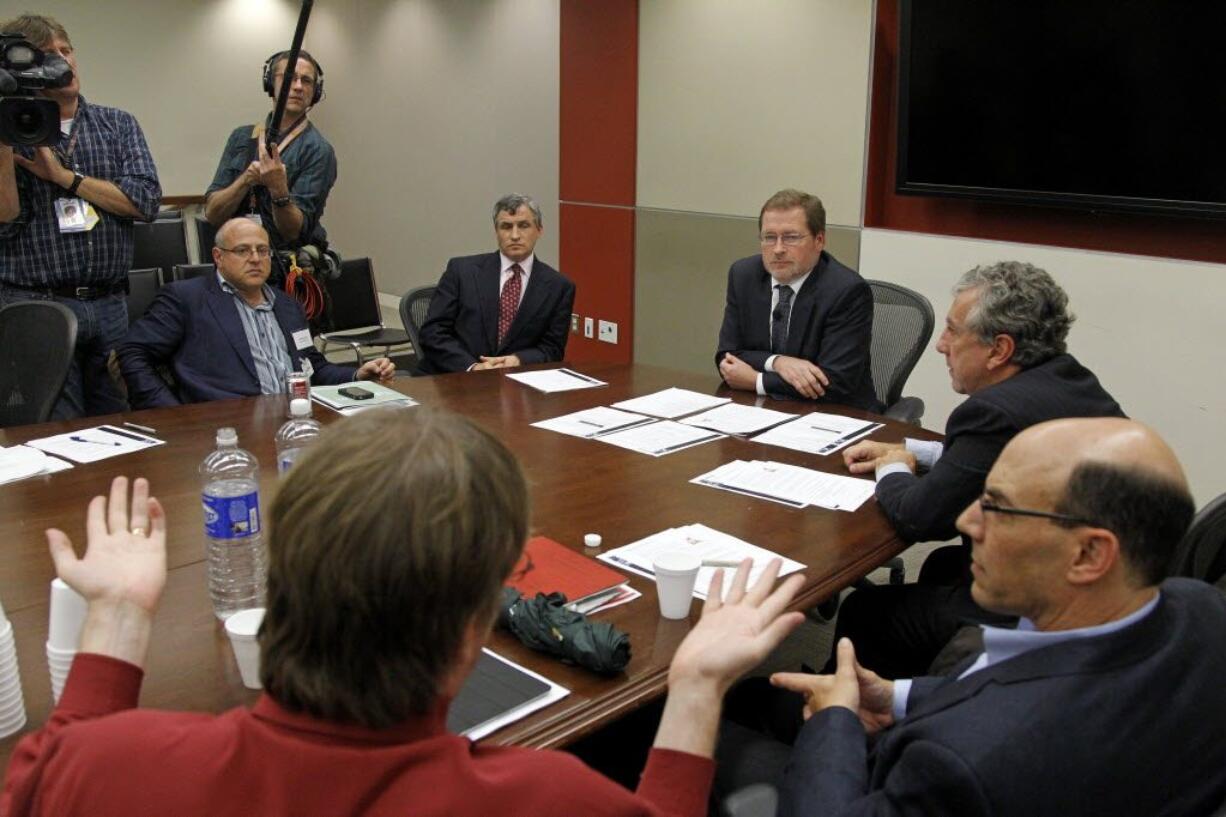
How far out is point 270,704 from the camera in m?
0.87

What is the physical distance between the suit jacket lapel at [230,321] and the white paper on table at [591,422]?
3.54 ft

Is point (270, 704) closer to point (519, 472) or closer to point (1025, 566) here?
point (519, 472)

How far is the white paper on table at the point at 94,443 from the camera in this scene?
7.95 feet

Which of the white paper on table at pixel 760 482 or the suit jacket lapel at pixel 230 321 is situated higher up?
the suit jacket lapel at pixel 230 321

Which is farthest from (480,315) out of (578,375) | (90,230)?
(90,230)

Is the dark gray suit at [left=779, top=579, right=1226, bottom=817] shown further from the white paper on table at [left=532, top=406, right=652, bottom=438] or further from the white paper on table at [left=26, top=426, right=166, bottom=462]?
the white paper on table at [left=26, top=426, right=166, bottom=462]

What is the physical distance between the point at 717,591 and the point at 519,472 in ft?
1.49

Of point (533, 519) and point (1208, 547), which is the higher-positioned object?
point (533, 519)

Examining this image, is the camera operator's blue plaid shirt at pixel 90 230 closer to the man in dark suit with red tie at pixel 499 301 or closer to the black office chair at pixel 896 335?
the man in dark suit with red tie at pixel 499 301

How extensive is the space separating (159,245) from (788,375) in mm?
3885

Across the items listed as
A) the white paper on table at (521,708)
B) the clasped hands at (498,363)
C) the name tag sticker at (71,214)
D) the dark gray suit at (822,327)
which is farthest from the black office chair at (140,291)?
the white paper on table at (521,708)

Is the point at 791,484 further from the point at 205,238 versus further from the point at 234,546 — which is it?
the point at 205,238

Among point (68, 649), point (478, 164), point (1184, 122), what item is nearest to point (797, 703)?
point (68, 649)

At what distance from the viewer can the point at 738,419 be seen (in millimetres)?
2932
